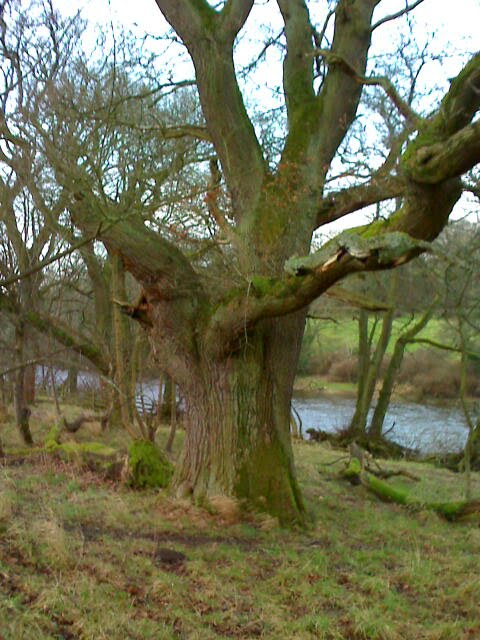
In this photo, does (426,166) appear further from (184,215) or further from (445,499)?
(445,499)

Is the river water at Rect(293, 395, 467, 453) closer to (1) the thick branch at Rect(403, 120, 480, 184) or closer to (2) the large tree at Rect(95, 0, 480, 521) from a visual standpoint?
(2) the large tree at Rect(95, 0, 480, 521)

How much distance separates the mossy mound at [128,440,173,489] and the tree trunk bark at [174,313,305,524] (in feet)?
2.70

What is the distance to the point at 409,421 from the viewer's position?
23109 millimetres

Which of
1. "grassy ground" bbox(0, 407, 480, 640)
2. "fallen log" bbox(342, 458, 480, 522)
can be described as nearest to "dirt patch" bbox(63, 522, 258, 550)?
"grassy ground" bbox(0, 407, 480, 640)

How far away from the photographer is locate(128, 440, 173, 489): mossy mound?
868 centimetres

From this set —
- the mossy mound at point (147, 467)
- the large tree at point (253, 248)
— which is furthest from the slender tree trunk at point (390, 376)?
the mossy mound at point (147, 467)

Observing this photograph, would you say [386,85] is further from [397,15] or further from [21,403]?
[21,403]

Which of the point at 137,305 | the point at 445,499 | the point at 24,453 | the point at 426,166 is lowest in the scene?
the point at 445,499

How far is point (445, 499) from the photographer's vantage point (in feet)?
33.0

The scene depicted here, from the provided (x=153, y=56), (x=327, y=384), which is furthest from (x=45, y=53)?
(x=327, y=384)

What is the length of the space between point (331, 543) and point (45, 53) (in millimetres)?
6025

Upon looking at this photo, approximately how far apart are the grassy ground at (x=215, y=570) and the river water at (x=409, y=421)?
35.7 feet

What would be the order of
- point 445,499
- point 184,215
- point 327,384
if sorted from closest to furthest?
point 184,215, point 445,499, point 327,384

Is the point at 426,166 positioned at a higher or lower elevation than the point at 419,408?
higher
